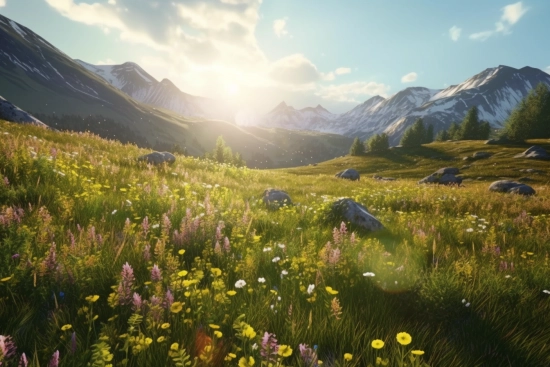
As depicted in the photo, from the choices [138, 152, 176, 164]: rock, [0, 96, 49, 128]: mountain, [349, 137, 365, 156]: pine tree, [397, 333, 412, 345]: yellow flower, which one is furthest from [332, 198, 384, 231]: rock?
[349, 137, 365, 156]: pine tree

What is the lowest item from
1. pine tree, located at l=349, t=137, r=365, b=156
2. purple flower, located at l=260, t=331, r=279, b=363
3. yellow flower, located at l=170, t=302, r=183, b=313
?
pine tree, located at l=349, t=137, r=365, b=156

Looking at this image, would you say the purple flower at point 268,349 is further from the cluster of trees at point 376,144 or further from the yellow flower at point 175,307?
the cluster of trees at point 376,144

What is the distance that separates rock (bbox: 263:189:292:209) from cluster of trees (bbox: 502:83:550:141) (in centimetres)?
11784

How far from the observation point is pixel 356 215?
5797 mm

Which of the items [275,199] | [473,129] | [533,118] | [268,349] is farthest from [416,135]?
[268,349]

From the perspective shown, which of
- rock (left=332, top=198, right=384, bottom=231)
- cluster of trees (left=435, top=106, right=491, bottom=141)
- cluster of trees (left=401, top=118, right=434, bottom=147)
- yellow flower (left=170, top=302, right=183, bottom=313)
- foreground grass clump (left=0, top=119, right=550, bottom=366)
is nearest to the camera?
foreground grass clump (left=0, top=119, right=550, bottom=366)

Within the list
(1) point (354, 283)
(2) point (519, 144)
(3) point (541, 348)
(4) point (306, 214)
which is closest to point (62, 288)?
(1) point (354, 283)

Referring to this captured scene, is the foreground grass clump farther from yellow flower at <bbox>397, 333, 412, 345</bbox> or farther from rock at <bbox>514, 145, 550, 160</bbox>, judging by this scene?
rock at <bbox>514, 145, 550, 160</bbox>

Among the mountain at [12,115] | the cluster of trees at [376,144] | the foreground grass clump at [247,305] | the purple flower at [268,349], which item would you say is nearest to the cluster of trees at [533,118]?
the cluster of trees at [376,144]

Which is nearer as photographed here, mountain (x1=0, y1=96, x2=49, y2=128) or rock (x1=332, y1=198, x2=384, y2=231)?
rock (x1=332, y1=198, x2=384, y2=231)

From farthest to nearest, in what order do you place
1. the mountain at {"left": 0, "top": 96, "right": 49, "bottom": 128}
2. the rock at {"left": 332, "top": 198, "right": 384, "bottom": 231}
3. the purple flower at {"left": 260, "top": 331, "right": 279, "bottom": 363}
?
the mountain at {"left": 0, "top": 96, "right": 49, "bottom": 128}
the rock at {"left": 332, "top": 198, "right": 384, "bottom": 231}
the purple flower at {"left": 260, "top": 331, "right": 279, "bottom": 363}

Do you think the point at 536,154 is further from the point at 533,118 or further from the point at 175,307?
the point at 175,307

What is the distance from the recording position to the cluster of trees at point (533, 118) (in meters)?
95.5

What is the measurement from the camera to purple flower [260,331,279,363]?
1536 mm
